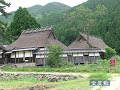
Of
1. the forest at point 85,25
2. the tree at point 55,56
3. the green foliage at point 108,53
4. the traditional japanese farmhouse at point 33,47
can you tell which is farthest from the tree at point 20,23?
the tree at point 55,56

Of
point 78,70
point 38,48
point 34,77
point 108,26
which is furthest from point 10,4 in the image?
point 108,26

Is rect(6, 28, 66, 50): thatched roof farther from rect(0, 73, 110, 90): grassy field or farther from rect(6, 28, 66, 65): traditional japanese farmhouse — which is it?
rect(0, 73, 110, 90): grassy field

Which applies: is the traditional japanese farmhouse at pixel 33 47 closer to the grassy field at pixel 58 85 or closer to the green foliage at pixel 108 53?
the green foliage at pixel 108 53

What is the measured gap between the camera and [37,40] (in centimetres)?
5575

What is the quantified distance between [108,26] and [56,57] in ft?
118

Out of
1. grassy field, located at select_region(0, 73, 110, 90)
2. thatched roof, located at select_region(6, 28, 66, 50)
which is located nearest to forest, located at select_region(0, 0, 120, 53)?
thatched roof, located at select_region(6, 28, 66, 50)

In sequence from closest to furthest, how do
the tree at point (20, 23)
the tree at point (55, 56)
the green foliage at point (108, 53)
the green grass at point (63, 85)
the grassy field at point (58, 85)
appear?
the green grass at point (63, 85) → the grassy field at point (58, 85) → the tree at point (55, 56) → the green foliage at point (108, 53) → the tree at point (20, 23)

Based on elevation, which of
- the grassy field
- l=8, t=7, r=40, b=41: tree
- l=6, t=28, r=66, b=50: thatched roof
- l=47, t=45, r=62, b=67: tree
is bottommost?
the grassy field

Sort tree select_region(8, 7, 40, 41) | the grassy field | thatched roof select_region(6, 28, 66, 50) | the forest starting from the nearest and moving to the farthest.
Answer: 1. the grassy field
2. thatched roof select_region(6, 28, 66, 50)
3. tree select_region(8, 7, 40, 41)
4. the forest

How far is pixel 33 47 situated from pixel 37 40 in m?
2.34

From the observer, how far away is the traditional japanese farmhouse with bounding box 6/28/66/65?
52.6 meters

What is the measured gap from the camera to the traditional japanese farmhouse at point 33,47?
2071 inches

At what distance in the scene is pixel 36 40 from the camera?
183 feet

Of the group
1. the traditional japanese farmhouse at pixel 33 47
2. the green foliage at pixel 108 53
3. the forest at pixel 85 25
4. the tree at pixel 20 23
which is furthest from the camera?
the forest at pixel 85 25
